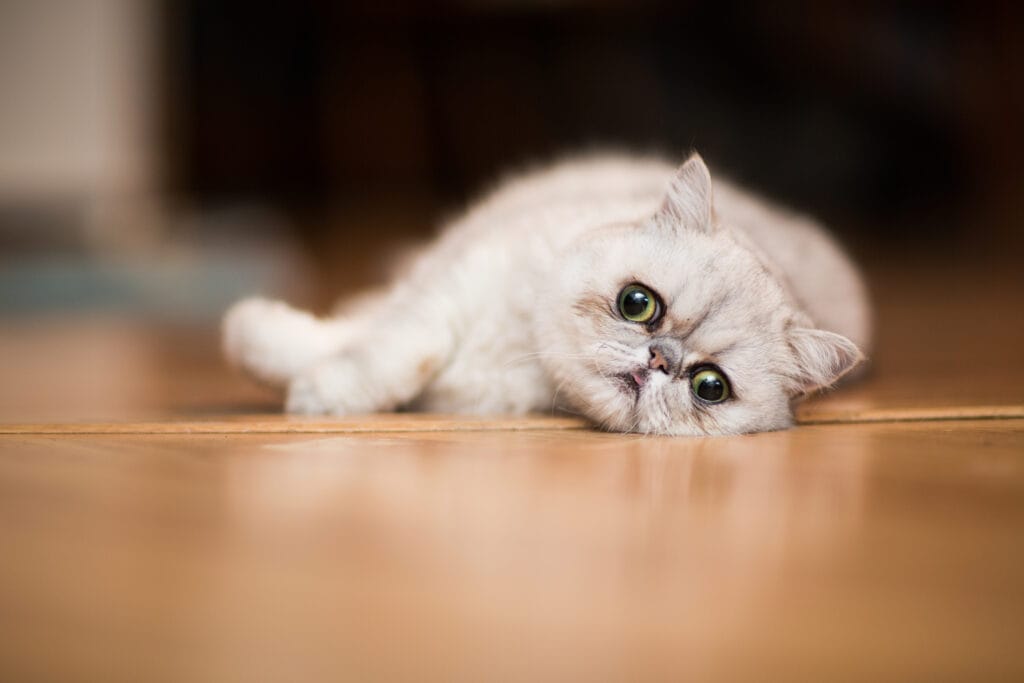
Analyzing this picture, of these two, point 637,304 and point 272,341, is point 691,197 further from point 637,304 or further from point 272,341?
point 272,341

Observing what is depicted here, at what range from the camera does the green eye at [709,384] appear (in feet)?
4.86

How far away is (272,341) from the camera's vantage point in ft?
6.03

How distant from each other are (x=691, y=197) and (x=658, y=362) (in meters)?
0.27

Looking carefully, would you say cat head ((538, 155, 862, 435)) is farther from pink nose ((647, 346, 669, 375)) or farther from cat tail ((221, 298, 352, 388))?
cat tail ((221, 298, 352, 388))

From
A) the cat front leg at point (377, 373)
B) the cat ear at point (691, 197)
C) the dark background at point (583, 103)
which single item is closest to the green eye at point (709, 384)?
the cat ear at point (691, 197)

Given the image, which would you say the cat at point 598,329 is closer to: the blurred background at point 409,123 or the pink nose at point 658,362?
the pink nose at point 658,362

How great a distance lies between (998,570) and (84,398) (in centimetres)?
142

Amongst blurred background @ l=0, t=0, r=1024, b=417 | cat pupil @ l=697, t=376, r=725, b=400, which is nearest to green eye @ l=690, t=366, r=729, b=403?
cat pupil @ l=697, t=376, r=725, b=400

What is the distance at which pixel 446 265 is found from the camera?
6.03 ft

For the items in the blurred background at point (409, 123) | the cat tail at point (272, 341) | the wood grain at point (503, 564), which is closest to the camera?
the wood grain at point (503, 564)

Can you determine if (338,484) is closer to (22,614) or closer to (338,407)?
(22,614)

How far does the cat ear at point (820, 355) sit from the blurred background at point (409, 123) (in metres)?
2.23

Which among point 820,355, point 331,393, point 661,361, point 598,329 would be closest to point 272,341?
point 331,393

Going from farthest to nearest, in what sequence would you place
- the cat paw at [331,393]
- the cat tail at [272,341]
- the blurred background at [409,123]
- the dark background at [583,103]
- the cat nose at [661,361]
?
the dark background at [583,103] < the blurred background at [409,123] < the cat tail at [272,341] < the cat paw at [331,393] < the cat nose at [661,361]
